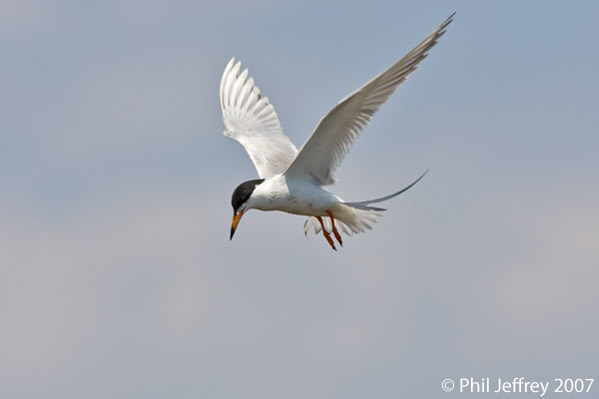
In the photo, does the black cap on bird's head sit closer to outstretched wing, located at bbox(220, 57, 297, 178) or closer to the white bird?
the white bird

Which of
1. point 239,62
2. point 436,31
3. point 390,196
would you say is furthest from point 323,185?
point 239,62

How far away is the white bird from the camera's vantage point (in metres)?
11.5

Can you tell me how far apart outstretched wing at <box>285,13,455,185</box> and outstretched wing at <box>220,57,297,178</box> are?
4.96 feet

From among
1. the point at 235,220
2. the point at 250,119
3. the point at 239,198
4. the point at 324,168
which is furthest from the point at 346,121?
the point at 250,119

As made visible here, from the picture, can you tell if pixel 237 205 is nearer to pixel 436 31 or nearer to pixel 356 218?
pixel 356 218

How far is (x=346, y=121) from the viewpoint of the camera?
1212cm

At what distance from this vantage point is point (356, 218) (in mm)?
13117

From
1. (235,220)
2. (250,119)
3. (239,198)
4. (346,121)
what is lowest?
(235,220)

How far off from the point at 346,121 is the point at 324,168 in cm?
71

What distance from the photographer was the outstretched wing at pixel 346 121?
11.2 m

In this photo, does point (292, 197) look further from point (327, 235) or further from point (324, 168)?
point (327, 235)

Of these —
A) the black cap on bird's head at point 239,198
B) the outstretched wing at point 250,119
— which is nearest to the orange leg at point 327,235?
the outstretched wing at point 250,119

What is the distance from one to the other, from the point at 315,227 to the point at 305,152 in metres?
1.70

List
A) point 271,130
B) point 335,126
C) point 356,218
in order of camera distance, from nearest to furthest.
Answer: point 335,126 → point 356,218 → point 271,130
